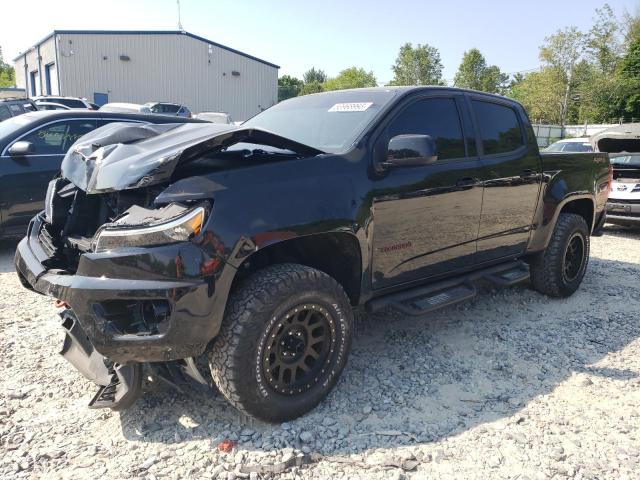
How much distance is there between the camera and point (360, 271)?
3.22 meters

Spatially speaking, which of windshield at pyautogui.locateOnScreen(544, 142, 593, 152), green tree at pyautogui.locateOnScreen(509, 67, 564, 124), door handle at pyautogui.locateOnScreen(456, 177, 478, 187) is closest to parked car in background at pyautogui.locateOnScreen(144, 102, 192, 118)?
windshield at pyautogui.locateOnScreen(544, 142, 593, 152)

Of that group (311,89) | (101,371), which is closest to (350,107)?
(101,371)

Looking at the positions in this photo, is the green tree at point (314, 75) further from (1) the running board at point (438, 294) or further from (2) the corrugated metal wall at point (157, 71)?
(1) the running board at point (438, 294)

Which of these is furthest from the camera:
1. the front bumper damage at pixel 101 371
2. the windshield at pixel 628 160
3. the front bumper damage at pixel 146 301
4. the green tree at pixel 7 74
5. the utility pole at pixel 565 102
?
the green tree at pixel 7 74

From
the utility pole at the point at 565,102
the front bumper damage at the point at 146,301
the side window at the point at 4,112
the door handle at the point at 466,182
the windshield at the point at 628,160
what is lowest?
the front bumper damage at the point at 146,301

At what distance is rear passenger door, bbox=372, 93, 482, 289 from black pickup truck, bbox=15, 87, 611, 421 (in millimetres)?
13

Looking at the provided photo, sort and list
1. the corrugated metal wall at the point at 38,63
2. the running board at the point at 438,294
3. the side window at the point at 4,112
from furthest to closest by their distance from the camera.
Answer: the corrugated metal wall at the point at 38,63 < the side window at the point at 4,112 < the running board at the point at 438,294

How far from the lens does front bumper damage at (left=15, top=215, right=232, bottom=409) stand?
7.85 feet

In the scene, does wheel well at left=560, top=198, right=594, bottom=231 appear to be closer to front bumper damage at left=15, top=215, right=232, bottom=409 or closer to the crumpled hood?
the crumpled hood

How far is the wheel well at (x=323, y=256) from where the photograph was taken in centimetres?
298

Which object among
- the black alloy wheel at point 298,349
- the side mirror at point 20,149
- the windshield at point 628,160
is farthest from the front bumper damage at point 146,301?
the windshield at point 628,160

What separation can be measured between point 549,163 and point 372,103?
2120 millimetres

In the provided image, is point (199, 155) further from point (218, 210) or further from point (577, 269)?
point (577, 269)

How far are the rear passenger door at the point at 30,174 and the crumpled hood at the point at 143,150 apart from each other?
3030 mm
